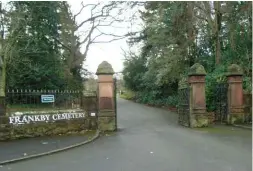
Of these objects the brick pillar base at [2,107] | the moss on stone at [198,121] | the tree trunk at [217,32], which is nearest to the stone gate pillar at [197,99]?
the moss on stone at [198,121]

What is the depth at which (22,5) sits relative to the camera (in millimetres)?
25469

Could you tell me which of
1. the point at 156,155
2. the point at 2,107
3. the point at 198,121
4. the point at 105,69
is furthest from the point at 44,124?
the point at 198,121

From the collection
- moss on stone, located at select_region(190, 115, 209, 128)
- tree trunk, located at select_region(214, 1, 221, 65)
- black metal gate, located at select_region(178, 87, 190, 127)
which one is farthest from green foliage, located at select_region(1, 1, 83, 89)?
moss on stone, located at select_region(190, 115, 209, 128)

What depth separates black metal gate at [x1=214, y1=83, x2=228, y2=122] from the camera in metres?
18.4

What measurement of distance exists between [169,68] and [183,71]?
1282 millimetres

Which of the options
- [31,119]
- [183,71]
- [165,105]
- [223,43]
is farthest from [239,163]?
[165,105]

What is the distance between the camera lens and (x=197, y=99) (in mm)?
17219

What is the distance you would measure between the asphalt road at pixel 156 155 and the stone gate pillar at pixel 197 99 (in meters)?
3.06

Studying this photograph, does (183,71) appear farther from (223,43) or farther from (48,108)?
(48,108)

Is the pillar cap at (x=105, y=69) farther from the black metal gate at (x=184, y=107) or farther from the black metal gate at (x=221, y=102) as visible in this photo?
the black metal gate at (x=221, y=102)

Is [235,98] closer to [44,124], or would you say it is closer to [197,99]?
[197,99]

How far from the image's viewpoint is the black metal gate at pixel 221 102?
60.5ft

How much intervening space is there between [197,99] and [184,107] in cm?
104

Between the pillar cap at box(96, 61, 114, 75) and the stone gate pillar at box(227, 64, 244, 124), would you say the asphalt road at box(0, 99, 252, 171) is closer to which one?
the pillar cap at box(96, 61, 114, 75)
